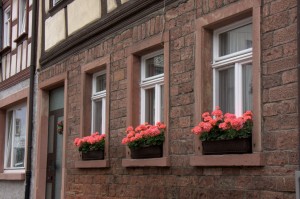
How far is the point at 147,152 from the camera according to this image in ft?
26.7

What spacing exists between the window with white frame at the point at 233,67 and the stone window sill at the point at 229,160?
1.88 ft

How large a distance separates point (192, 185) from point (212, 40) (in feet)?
5.80

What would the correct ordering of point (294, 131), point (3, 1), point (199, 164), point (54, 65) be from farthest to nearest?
1. point (3, 1)
2. point (54, 65)
3. point (199, 164)
4. point (294, 131)

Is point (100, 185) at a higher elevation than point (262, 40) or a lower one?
lower

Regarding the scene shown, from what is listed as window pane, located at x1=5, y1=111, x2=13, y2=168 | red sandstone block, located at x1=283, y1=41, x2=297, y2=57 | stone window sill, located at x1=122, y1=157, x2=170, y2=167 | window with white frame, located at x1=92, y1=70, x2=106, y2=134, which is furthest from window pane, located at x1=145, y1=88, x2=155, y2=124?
window pane, located at x1=5, y1=111, x2=13, y2=168

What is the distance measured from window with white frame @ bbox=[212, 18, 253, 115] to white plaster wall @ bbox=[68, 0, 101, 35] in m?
3.51

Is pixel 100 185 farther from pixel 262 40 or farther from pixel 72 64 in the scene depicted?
pixel 262 40

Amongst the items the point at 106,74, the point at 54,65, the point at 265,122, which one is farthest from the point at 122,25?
Answer: the point at 265,122

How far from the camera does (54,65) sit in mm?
11961

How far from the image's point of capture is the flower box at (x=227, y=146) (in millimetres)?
6328

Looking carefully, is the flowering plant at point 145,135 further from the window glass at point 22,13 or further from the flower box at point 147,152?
the window glass at point 22,13

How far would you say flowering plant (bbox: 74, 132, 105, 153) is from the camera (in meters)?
9.61

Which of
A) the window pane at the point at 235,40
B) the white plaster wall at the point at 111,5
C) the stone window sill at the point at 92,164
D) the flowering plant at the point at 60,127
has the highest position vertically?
the white plaster wall at the point at 111,5

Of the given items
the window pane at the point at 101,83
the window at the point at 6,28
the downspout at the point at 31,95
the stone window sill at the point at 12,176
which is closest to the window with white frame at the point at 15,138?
the stone window sill at the point at 12,176
